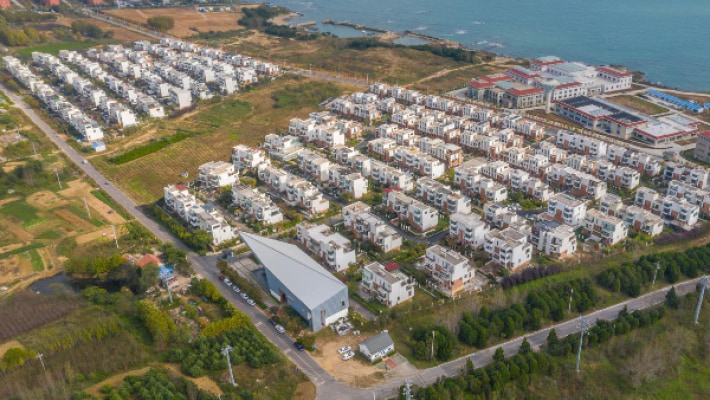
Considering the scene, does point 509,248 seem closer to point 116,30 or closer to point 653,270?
point 653,270

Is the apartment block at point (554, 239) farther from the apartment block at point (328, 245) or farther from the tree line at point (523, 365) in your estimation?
the apartment block at point (328, 245)

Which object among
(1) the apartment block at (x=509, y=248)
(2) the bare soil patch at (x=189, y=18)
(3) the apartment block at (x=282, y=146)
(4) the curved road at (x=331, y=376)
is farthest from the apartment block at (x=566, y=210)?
(2) the bare soil patch at (x=189, y=18)

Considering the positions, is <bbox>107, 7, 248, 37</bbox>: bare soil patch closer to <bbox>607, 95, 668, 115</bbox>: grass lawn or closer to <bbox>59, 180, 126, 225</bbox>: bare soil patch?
<bbox>59, 180, 126, 225</bbox>: bare soil patch

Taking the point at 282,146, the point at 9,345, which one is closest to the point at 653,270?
the point at 282,146

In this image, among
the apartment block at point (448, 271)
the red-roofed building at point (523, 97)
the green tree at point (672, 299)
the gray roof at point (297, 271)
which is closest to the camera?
the gray roof at point (297, 271)

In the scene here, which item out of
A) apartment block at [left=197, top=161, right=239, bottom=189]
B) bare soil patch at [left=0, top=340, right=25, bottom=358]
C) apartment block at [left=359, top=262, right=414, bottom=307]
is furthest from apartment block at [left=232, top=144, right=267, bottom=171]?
bare soil patch at [left=0, top=340, right=25, bottom=358]

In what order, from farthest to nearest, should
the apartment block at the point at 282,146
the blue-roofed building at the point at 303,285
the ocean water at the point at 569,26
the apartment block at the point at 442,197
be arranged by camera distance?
the ocean water at the point at 569,26 → the apartment block at the point at 282,146 → the apartment block at the point at 442,197 → the blue-roofed building at the point at 303,285

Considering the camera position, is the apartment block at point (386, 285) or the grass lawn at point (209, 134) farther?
the grass lawn at point (209, 134)
